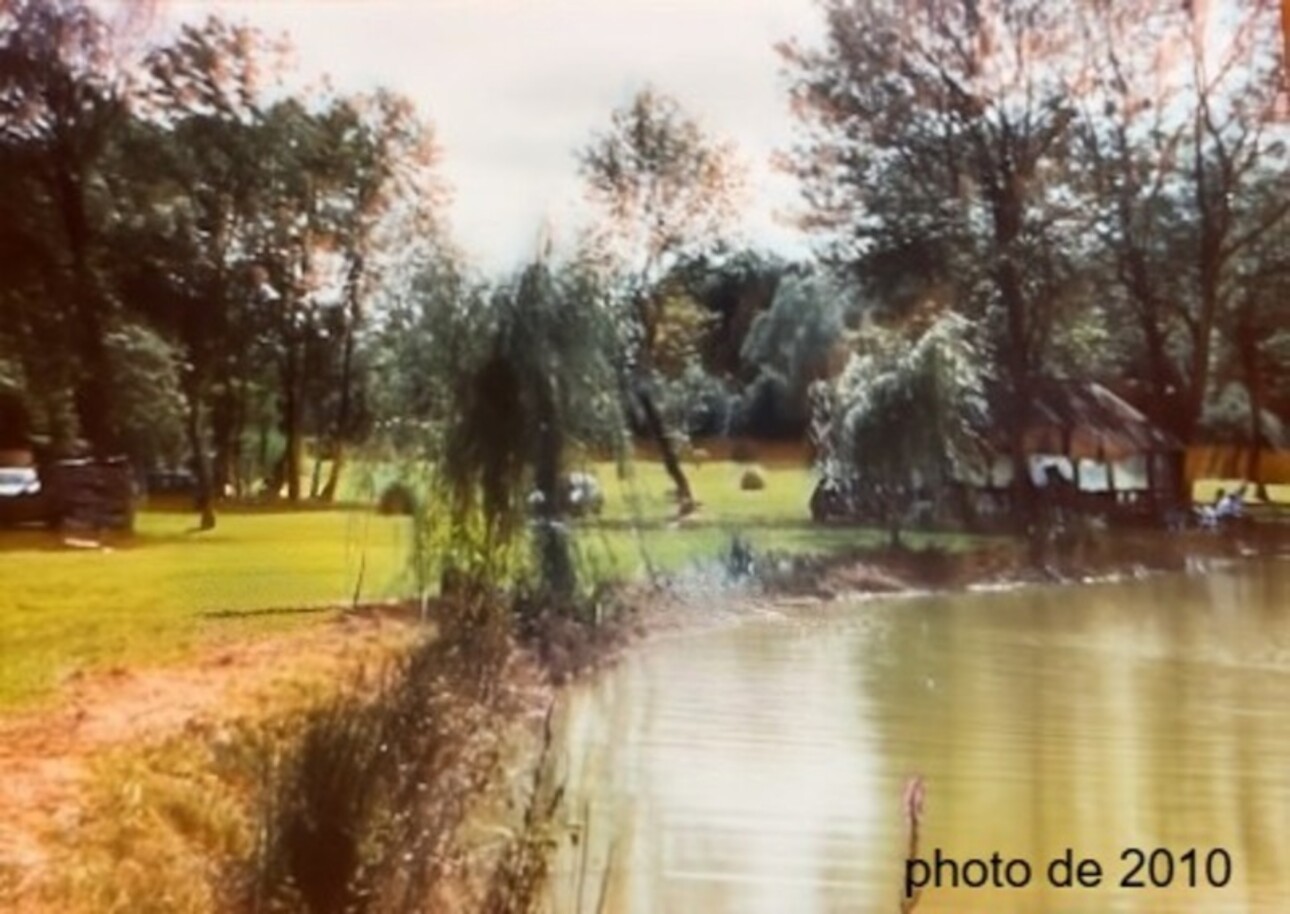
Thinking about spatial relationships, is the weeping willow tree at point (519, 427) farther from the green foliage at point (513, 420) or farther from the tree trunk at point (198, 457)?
the tree trunk at point (198, 457)

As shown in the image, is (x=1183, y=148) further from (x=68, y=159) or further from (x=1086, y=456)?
(x=68, y=159)

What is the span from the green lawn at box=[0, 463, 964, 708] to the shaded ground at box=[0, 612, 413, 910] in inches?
0.6

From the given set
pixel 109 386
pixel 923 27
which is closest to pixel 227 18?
pixel 109 386

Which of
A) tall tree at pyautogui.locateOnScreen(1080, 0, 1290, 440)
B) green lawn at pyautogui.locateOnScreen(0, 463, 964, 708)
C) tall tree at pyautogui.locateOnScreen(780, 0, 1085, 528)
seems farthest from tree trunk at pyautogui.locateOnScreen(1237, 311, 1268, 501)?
green lawn at pyautogui.locateOnScreen(0, 463, 964, 708)

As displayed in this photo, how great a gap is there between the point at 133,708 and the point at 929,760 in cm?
64

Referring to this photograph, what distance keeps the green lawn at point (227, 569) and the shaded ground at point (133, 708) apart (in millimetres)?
16

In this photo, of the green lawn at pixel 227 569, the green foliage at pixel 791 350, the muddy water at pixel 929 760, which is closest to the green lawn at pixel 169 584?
the green lawn at pixel 227 569

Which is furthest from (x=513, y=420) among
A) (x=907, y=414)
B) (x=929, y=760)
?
(x=929, y=760)

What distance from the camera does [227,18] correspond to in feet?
4.46

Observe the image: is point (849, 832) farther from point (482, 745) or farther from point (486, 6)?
point (486, 6)

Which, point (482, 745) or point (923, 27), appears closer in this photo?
point (482, 745)

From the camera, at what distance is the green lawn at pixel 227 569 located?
1.29m

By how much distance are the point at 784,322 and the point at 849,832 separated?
43 cm

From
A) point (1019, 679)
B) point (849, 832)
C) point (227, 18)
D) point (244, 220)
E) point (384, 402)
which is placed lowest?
point (849, 832)
